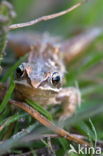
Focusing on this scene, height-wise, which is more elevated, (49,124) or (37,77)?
(37,77)

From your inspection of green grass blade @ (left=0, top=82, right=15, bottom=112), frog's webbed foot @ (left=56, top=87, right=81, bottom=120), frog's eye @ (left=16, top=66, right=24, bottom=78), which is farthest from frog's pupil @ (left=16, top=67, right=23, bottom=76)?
frog's webbed foot @ (left=56, top=87, right=81, bottom=120)

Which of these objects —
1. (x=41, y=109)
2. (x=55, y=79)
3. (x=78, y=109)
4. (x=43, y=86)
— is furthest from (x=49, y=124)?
(x=78, y=109)

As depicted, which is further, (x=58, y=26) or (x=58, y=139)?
(x=58, y=26)

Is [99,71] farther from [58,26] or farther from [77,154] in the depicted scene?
[77,154]

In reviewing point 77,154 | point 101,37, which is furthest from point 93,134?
point 101,37

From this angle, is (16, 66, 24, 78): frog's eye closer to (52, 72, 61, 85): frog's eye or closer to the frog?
the frog

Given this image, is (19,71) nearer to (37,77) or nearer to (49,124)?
(37,77)
